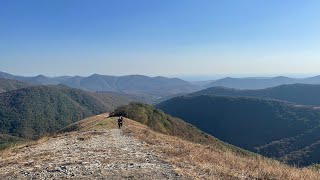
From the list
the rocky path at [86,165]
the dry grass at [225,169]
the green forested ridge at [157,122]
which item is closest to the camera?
the dry grass at [225,169]

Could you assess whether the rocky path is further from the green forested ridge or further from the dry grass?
the green forested ridge

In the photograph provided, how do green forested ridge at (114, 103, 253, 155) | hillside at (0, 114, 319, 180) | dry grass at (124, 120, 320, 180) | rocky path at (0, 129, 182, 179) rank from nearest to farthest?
dry grass at (124, 120, 320, 180), hillside at (0, 114, 319, 180), rocky path at (0, 129, 182, 179), green forested ridge at (114, 103, 253, 155)

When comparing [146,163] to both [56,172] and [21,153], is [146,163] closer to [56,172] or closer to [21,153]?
[56,172]

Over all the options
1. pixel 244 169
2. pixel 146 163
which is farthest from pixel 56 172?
pixel 244 169

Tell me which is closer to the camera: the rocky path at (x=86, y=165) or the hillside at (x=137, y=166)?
Result: the hillside at (x=137, y=166)

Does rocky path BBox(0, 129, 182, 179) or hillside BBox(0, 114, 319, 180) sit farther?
rocky path BBox(0, 129, 182, 179)

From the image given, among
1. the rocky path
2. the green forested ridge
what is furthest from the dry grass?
the green forested ridge

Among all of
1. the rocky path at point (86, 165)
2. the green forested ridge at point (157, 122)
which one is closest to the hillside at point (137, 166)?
the rocky path at point (86, 165)

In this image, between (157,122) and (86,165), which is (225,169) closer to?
(86,165)

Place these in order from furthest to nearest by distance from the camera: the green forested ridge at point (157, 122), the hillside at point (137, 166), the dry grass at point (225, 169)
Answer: the green forested ridge at point (157, 122), the hillside at point (137, 166), the dry grass at point (225, 169)

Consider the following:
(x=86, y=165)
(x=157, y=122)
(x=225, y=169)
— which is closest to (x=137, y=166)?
(x=86, y=165)

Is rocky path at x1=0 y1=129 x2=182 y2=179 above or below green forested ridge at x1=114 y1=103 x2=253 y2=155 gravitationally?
above

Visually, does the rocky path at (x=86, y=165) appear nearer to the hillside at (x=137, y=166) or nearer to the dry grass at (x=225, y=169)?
the hillside at (x=137, y=166)

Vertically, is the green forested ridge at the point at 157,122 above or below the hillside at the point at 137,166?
below
